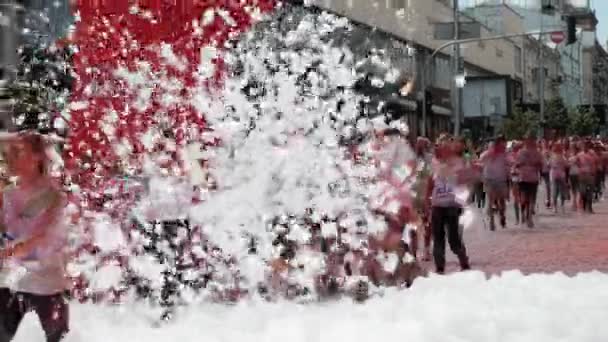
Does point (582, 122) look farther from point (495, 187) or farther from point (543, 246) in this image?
point (543, 246)

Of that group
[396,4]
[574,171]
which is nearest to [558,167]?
[574,171]

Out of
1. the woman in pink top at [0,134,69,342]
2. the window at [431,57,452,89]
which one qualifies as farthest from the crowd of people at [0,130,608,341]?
the window at [431,57,452,89]

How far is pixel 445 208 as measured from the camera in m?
12.9

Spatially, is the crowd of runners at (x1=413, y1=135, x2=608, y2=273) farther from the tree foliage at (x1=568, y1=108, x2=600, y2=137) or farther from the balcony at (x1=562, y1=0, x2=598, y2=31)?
the balcony at (x1=562, y1=0, x2=598, y2=31)

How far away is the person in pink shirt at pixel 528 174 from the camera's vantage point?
21078 mm

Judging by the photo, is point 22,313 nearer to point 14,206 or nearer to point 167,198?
point 14,206

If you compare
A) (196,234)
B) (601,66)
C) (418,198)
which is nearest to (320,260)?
(196,234)

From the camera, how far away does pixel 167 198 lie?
32.4 feet

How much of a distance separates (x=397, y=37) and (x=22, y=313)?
4413cm

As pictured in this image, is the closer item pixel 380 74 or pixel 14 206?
pixel 14 206

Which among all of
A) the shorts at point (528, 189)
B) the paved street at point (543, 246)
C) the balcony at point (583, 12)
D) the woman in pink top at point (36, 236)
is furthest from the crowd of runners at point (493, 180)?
the balcony at point (583, 12)

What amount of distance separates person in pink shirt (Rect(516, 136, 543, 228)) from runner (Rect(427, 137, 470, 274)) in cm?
820

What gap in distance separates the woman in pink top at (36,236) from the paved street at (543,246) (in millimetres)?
7481

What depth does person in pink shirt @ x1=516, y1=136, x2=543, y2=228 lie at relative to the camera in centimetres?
2108
